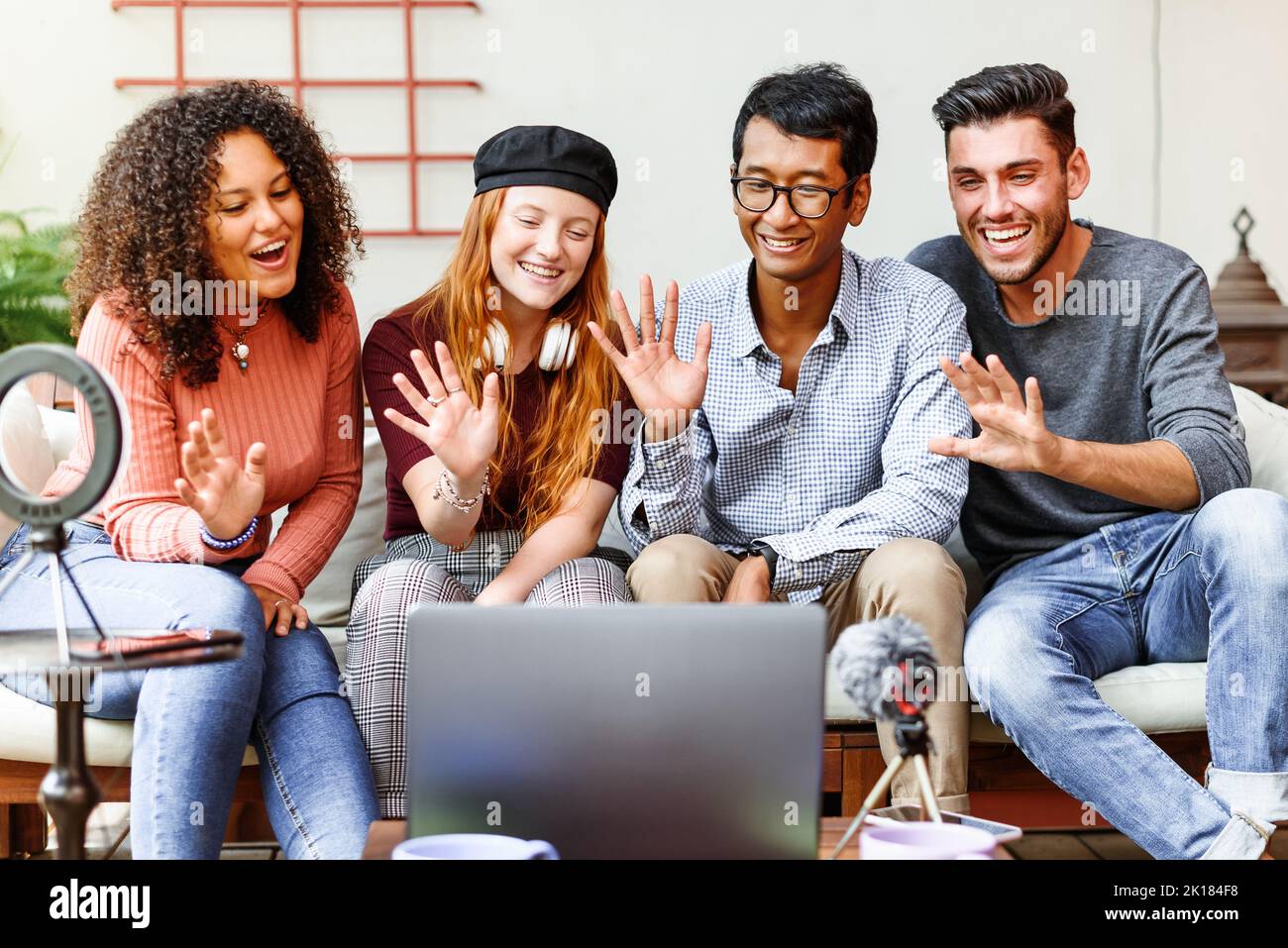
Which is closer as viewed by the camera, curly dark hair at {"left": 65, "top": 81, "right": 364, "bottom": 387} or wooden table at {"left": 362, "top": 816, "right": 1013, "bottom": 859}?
wooden table at {"left": 362, "top": 816, "right": 1013, "bottom": 859}

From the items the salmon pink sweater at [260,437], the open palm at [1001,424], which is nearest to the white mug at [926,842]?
the open palm at [1001,424]

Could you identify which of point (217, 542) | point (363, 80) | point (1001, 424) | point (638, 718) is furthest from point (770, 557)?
point (363, 80)

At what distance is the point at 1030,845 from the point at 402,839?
3.65 ft

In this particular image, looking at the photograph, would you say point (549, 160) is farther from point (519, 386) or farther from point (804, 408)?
point (804, 408)

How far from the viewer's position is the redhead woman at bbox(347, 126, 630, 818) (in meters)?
1.82

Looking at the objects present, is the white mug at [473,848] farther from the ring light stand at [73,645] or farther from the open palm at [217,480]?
the open palm at [217,480]

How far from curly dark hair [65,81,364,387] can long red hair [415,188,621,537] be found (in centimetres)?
21

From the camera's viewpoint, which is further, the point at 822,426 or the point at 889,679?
the point at 822,426

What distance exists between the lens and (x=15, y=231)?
3654 millimetres

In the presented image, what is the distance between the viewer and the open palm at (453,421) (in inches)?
66.3

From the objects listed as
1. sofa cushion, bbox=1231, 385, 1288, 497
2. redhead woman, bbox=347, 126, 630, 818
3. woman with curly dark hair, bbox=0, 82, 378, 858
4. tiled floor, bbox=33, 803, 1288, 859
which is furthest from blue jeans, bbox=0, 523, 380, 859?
sofa cushion, bbox=1231, 385, 1288, 497

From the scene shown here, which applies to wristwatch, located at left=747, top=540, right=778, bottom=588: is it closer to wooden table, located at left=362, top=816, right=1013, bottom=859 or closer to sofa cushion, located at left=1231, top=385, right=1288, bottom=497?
wooden table, located at left=362, top=816, right=1013, bottom=859

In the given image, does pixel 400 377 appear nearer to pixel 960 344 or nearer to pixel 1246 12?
pixel 960 344

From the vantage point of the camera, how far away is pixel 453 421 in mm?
1690
